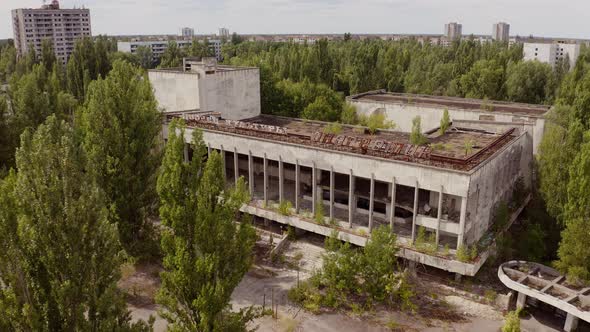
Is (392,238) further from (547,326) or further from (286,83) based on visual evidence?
(286,83)

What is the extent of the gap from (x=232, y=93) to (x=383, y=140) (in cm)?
2034

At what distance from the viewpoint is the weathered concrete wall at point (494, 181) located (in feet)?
106

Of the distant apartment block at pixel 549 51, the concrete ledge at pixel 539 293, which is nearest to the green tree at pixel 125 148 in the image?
the concrete ledge at pixel 539 293

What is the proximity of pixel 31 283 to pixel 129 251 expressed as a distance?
1722cm

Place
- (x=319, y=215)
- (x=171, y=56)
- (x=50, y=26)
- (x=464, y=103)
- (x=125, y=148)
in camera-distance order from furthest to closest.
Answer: (x=50, y=26) → (x=171, y=56) → (x=464, y=103) → (x=319, y=215) → (x=125, y=148)

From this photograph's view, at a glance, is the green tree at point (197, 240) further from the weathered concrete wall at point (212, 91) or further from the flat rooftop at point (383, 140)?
the weathered concrete wall at point (212, 91)

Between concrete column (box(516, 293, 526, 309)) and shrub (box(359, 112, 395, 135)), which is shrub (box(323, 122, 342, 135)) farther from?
concrete column (box(516, 293, 526, 309))

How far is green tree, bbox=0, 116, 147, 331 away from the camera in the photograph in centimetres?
1567

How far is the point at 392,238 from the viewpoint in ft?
101

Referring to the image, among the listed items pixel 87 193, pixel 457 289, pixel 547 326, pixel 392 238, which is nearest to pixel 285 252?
pixel 392 238

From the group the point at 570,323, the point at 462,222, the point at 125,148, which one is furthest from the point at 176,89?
the point at 570,323

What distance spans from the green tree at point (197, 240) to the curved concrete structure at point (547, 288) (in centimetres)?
1890

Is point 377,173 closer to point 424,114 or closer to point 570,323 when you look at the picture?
point 570,323

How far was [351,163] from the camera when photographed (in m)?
34.8
